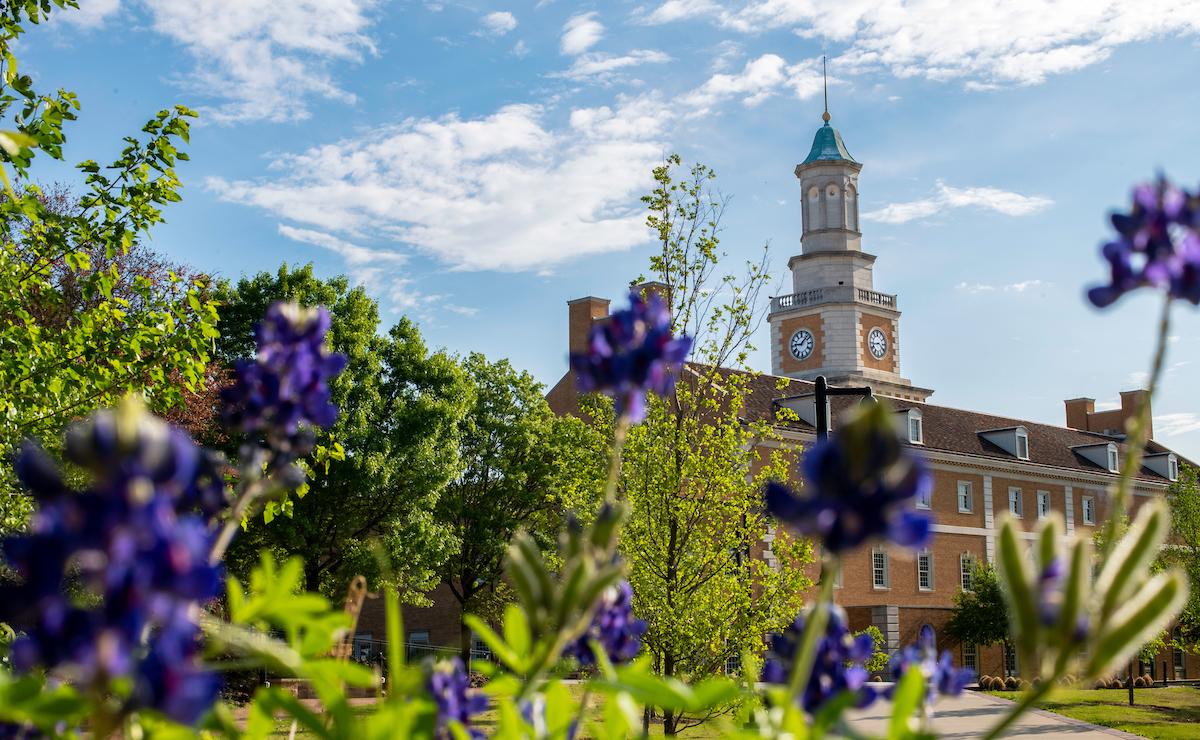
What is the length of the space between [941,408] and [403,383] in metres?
32.2

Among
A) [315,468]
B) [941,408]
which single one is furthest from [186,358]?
[941,408]

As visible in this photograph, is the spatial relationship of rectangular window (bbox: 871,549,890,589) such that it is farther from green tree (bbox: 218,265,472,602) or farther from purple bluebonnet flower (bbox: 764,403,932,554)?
purple bluebonnet flower (bbox: 764,403,932,554)

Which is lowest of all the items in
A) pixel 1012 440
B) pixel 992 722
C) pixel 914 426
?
pixel 992 722

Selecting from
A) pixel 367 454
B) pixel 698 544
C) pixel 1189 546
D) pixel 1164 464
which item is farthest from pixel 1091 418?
pixel 698 544

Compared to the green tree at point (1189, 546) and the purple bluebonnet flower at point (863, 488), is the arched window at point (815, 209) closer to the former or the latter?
the green tree at point (1189, 546)

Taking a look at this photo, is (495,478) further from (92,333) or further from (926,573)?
(92,333)

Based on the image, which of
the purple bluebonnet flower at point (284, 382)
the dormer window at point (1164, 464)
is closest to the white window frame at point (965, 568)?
the dormer window at point (1164, 464)

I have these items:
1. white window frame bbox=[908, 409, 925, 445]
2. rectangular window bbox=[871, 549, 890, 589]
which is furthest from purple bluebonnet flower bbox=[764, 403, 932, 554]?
white window frame bbox=[908, 409, 925, 445]

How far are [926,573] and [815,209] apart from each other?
123 ft

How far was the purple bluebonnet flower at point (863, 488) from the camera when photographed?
44.4 inches

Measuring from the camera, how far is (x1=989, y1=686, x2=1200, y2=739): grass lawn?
90.4ft

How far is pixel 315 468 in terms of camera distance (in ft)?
96.3

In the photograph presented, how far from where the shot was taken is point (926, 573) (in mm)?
48938

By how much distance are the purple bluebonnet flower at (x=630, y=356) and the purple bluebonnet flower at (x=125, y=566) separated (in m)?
0.92
